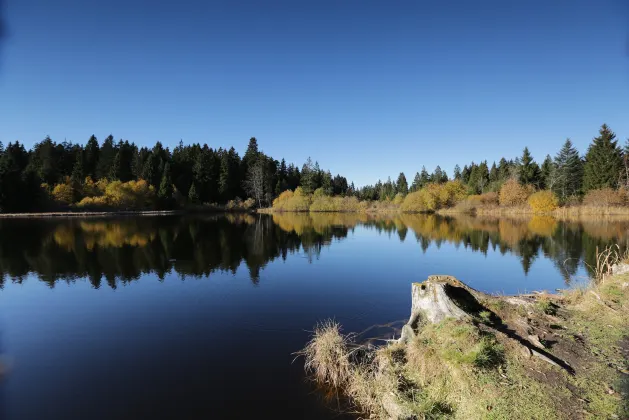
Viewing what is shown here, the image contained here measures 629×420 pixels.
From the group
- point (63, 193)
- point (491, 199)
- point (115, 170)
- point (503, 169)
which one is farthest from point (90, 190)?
point (503, 169)

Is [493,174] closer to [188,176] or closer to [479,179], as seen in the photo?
[479,179]

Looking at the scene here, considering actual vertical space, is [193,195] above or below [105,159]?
below

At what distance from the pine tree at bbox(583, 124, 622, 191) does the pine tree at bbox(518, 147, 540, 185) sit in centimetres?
1162

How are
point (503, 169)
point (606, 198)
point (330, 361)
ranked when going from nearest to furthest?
point (330, 361) → point (606, 198) → point (503, 169)

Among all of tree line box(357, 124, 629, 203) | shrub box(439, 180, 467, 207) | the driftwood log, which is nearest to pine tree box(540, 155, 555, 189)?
tree line box(357, 124, 629, 203)

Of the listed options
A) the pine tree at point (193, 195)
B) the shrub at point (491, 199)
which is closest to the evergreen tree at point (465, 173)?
the shrub at point (491, 199)

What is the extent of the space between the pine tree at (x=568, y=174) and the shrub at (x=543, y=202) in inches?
375

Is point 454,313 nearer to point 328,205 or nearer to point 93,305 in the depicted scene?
point 93,305

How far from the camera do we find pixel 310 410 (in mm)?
5629

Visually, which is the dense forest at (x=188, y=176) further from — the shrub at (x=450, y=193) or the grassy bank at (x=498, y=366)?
the grassy bank at (x=498, y=366)

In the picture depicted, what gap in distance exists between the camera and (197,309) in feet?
35.2

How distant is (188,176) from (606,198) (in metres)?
72.1

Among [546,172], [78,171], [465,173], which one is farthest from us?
[465,173]

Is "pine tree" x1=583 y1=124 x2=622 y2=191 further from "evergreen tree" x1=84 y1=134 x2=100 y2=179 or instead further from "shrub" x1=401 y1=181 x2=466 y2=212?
"evergreen tree" x1=84 y1=134 x2=100 y2=179
